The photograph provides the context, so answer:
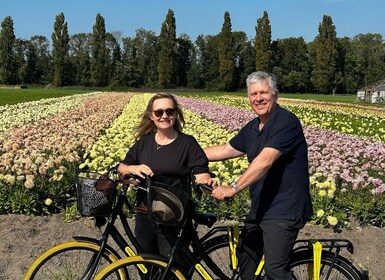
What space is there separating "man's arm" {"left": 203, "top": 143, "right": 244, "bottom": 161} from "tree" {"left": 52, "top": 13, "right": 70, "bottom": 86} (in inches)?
3014

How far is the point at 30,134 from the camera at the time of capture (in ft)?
31.2

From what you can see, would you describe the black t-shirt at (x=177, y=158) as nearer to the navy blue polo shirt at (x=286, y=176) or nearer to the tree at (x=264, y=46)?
the navy blue polo shirt at (x=286, y=176)

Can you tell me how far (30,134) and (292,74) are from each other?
71.7 meters

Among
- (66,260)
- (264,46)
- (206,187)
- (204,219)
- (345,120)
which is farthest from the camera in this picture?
(264,46)

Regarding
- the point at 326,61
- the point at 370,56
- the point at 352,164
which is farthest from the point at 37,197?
the point at 370,56

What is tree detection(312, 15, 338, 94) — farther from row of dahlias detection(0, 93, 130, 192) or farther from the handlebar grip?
the handlebar grip

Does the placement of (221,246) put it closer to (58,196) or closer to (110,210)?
(110,210)

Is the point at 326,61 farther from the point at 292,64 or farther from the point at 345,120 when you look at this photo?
the point at 345,120

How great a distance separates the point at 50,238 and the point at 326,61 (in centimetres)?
7449

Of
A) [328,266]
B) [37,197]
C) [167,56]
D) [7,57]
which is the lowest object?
[37,197]

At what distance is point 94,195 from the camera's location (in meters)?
2.79

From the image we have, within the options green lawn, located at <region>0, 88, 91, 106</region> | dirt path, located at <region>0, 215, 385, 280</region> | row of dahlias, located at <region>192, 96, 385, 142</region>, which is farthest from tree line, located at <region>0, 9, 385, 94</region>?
dirt path, located at <region>0, 215, 385, 280</region>

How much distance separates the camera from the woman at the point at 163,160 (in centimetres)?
318

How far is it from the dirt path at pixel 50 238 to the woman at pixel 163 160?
161 cm
